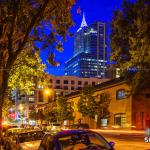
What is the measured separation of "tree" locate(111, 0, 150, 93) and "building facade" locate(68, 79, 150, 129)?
9.02m

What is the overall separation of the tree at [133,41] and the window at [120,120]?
14179 millimetres

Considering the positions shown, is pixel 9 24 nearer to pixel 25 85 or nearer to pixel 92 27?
pixel 25 85

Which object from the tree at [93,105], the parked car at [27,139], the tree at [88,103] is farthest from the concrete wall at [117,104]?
the parked car at [27,139]

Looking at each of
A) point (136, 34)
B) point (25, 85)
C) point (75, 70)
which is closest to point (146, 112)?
point (136, 34)

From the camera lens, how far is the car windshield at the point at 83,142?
10.3 metres

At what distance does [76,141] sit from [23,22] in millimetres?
10058

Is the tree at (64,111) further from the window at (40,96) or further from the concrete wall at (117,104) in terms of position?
the window at (40,96)

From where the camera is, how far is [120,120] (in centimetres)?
5934

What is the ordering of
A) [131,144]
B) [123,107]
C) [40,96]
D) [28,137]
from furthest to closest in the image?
[40,96], [123,107], [131,144], [28,137]

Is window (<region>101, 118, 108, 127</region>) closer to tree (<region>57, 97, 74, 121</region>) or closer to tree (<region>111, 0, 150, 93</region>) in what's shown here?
tree (<region>57, 97, 74, 121</region>)

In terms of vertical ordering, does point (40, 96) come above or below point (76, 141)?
above

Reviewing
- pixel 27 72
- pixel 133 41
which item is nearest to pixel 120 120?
pixel 133 41

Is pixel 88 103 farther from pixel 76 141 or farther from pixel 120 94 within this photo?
pixel 76 141

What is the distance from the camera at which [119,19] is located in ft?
130
